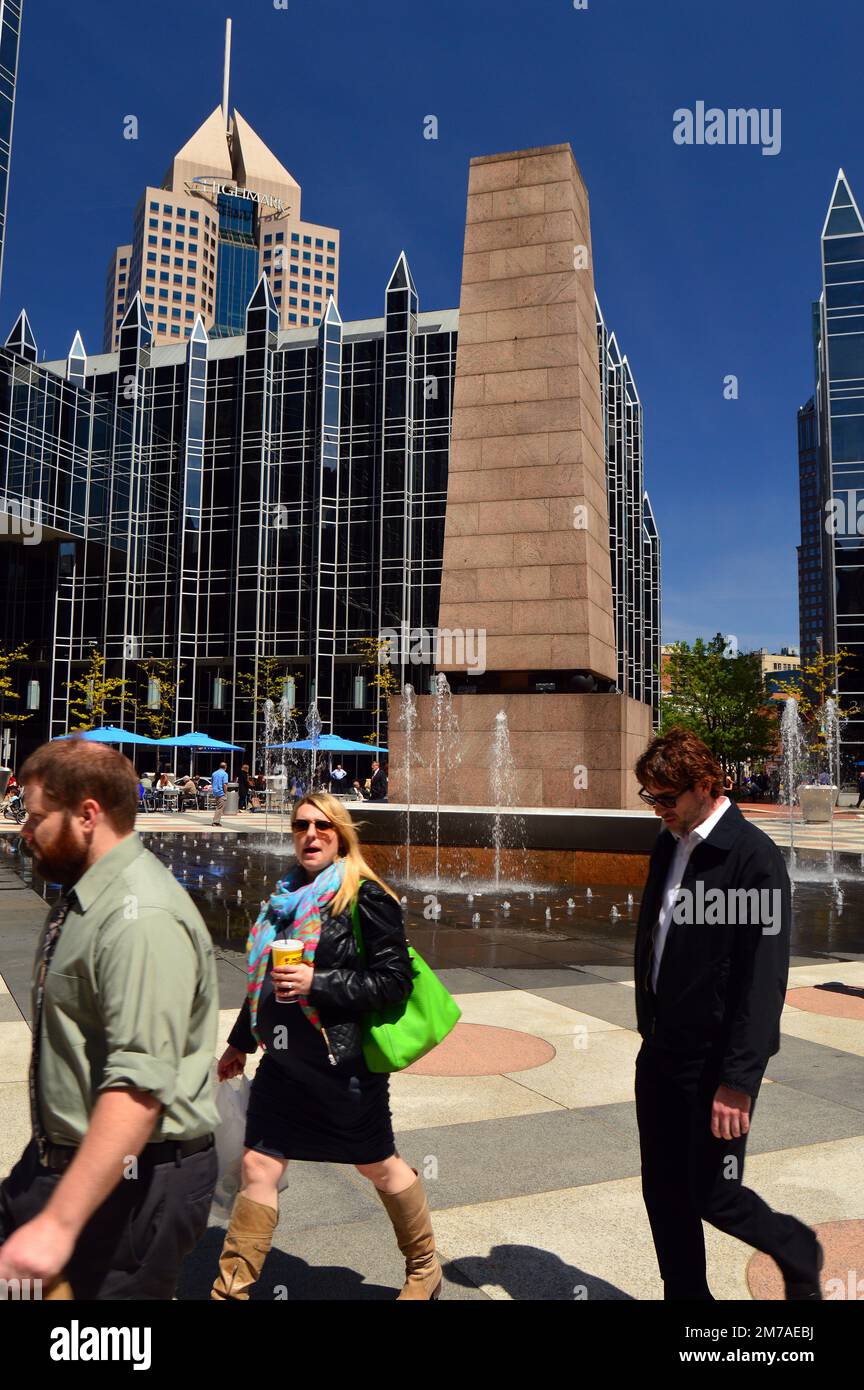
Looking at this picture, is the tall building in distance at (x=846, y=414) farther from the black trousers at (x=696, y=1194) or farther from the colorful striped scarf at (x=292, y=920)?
the colorful striped scarf at (x=292, y=920)

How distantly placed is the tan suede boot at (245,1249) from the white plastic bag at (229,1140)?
0.06 m

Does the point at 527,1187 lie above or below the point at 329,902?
below

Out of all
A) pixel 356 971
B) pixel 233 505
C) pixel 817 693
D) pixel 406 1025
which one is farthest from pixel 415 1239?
pixel 233 505

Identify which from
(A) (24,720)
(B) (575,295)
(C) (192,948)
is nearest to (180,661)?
(A) (24,720)

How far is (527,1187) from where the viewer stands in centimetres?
418

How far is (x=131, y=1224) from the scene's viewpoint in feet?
6.86

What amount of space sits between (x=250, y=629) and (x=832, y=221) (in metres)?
41.6

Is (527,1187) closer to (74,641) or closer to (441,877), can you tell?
(441,877)

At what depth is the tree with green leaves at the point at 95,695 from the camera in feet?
175

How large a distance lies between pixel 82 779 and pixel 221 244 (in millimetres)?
166517

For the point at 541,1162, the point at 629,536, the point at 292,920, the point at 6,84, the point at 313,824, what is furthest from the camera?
the point at 629,536

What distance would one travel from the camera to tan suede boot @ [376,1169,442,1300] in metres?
3.11

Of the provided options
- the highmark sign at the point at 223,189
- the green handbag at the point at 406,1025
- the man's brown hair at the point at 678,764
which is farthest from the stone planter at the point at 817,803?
the highmark sign at the point at 223,189

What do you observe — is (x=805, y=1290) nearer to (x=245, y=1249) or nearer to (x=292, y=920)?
(x=245, y=1249)
